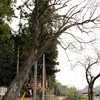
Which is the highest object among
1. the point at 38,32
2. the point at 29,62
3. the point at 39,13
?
the point at 39,13

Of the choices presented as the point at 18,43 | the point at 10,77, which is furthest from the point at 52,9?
the point at 10,77

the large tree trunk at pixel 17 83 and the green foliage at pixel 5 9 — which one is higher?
the green foliage at pixel 5 9

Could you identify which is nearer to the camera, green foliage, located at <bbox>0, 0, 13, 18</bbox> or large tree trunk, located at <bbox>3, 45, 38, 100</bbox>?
large tree trunk, located at <bbox>3, 45, 38, 100</bbox>

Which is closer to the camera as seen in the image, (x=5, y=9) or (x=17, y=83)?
(x=17, y=83)

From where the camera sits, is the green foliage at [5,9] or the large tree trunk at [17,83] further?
the green foliage at [5,9]

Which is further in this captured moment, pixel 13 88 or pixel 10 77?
pixel 10 77

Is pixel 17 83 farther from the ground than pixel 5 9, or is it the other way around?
pixel 5 9

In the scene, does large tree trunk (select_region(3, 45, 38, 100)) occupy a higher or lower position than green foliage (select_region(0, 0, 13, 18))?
lower

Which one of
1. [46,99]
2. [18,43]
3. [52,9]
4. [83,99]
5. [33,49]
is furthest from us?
[83,99]

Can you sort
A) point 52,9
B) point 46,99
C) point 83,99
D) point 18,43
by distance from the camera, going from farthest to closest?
point 83,99 < point 18,43 < point 46,99 < point 52,9

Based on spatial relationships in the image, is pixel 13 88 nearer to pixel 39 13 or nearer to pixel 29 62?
pixel 29 62

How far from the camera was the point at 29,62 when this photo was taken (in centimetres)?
1975

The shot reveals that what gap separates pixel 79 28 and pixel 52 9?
2.86 m

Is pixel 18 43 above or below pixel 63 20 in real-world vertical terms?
above
